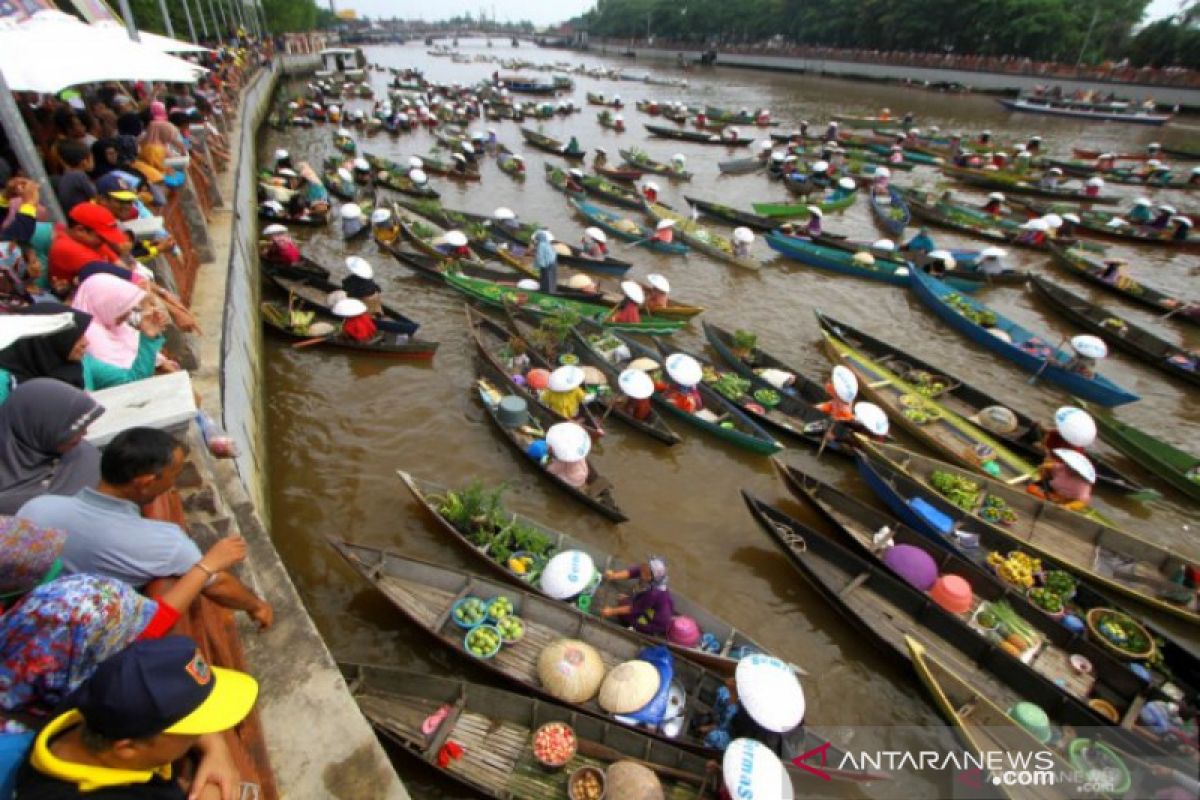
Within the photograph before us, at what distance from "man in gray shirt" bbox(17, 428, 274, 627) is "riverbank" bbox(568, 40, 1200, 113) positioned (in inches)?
3253

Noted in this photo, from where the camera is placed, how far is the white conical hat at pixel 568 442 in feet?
34.2

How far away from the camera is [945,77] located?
68250mm

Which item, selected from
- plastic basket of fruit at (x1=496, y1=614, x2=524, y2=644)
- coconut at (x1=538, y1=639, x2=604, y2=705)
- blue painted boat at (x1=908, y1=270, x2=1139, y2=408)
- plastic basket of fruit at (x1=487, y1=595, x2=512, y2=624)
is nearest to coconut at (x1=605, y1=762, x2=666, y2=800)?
coconut at (x1=538, y1=639, x2=604, y2=705)

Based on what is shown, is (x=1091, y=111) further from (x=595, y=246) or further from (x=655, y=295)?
(x=655, y=295)

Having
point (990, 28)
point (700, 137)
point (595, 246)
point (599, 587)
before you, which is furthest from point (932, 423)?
point (990, 28)

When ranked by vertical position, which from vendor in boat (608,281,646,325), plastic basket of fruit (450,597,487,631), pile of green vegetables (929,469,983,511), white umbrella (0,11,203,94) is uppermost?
white umbrella (0,11,203,94)

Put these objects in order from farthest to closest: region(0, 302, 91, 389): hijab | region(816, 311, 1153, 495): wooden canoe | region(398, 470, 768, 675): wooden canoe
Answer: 1. region(816, 311, 1153, 495): wooden canoe
2. region(398, 470, 768, 675): wooden canoe
3. region(0, 302, 91, 389): hijab

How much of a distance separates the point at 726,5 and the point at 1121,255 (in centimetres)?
9701

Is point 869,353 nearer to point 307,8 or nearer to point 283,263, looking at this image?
point 283,263

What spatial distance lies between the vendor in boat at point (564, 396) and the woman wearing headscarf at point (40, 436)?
8351 mm

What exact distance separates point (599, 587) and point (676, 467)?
4243mm

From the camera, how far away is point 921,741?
8.34m

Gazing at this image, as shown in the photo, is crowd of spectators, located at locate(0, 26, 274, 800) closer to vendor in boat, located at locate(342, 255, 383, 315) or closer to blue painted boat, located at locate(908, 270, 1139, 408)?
vendor in boat, located at locate(342, 255, 383, 315)

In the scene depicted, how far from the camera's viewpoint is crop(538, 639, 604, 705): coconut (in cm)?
756
